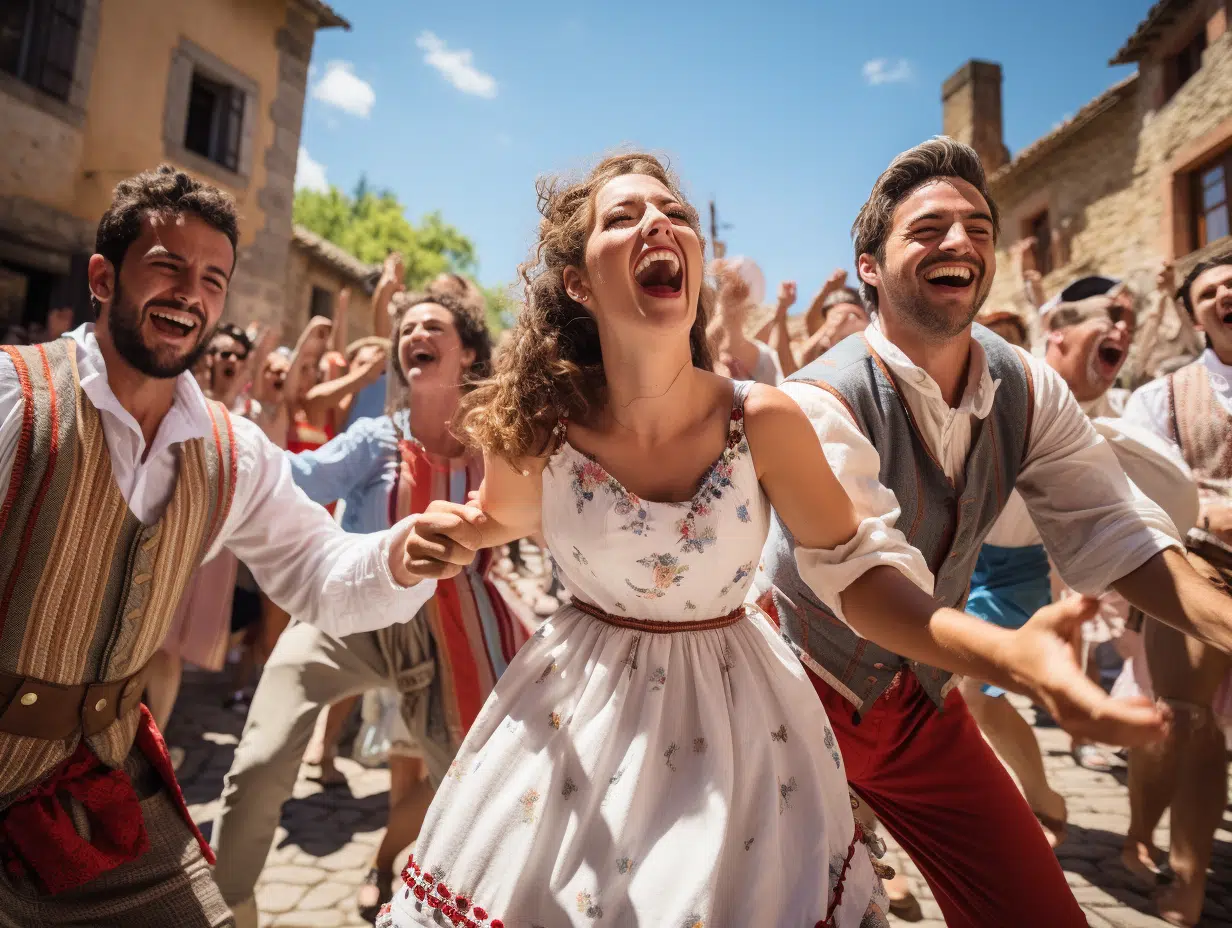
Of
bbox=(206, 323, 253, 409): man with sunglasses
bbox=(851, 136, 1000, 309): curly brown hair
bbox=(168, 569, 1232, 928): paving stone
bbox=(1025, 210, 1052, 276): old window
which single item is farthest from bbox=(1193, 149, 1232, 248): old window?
bbox=(206, 323, 253, 409): man with sunglasses

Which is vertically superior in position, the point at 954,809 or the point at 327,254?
the point at 327,254

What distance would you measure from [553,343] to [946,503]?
3.30ft

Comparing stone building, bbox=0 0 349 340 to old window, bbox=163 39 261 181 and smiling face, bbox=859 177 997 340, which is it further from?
smiling face, bbox=859 177 997 340

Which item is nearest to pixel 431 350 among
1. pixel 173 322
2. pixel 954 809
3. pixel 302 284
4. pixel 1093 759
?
pixel 173 322

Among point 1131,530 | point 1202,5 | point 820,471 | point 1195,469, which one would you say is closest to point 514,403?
point 820,471

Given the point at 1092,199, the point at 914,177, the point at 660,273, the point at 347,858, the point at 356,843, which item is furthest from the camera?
the point at 1092,199

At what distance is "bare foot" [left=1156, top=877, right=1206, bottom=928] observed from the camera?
9.54ft

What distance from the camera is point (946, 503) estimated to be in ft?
6.56

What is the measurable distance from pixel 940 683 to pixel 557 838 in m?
1.05

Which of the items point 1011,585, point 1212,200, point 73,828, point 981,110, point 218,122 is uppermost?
point 981,110

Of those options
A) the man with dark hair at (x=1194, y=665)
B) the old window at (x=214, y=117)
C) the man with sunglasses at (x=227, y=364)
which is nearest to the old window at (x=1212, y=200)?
the man with dark hair at (x=1194, y=665)

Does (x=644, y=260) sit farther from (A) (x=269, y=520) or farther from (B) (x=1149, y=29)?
(B) (x=1149, y=29)

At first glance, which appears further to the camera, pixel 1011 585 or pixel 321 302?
pixel 321 302

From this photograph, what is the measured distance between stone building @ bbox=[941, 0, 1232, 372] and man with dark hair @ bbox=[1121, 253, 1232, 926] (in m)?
6.89
